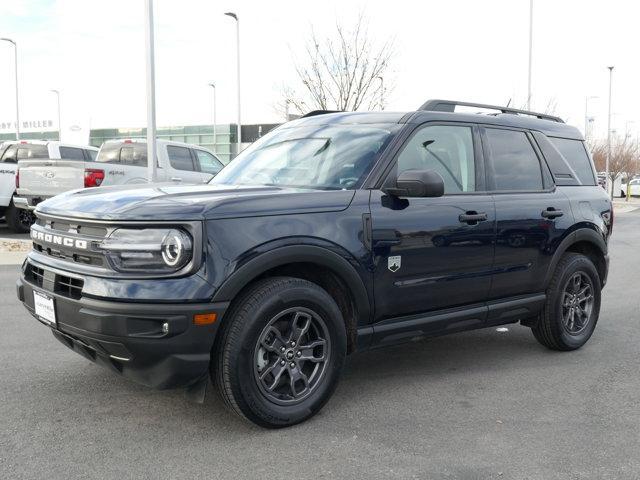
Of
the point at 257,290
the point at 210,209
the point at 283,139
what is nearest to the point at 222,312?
the point at 257,290

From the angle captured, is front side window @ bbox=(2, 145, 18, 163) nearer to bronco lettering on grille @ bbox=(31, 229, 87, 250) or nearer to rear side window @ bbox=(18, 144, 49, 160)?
rear side window @ bbox=(18, 144, 49, 160)

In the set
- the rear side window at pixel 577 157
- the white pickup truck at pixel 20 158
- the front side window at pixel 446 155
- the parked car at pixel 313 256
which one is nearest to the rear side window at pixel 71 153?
the white pickup truck at pixel 20 158

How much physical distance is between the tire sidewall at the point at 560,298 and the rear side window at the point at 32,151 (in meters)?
12.3

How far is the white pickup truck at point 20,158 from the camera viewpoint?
13.4 metres

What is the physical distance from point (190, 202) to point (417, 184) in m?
1.34

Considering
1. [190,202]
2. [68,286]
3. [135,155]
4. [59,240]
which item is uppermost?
[135,155]

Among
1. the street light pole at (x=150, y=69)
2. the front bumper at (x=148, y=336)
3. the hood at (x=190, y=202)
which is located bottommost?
the front bumper at (x=148, y=336)

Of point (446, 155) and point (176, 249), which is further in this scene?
point (446, 155)

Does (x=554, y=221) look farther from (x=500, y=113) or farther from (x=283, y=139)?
(x=283, y=139)

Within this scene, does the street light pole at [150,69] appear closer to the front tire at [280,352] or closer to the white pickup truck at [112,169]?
the white pickup truck at [112,169]

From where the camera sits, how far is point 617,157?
1729 inches

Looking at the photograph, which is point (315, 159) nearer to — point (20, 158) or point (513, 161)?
point (513, 161)

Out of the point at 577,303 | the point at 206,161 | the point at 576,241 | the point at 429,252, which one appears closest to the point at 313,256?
the point at 429,252

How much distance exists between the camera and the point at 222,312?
343 cm
